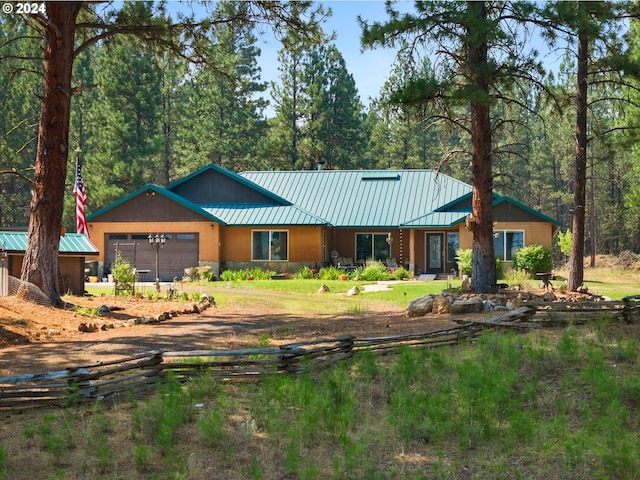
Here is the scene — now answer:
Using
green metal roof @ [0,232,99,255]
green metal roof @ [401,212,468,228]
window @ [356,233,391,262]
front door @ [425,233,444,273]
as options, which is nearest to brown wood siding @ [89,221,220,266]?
window @ [356,233,391,262]

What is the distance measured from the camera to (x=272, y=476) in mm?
5430

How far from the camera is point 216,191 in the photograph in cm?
3300

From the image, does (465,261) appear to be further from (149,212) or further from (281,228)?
(149,212)

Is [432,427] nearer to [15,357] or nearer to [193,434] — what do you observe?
[193,434]

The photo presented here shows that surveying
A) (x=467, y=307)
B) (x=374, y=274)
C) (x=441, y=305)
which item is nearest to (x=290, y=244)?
(x=374, y=274)

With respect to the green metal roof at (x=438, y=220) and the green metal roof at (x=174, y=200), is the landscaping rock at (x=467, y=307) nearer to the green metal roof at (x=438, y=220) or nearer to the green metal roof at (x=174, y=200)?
the green metal roof at (x=438, y=220)

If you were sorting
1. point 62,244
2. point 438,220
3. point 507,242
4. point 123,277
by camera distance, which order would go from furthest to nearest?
point 438,220
point 507,242
point 123,277
point 62,244

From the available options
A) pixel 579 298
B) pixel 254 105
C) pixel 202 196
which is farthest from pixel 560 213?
pixel 579 298

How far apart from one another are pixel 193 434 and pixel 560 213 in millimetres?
62002

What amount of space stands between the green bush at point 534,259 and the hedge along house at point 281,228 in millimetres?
2437

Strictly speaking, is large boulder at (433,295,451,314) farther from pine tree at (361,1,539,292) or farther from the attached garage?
the attached garage

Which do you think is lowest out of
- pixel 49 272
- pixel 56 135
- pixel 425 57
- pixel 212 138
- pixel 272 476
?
pixel 272 476

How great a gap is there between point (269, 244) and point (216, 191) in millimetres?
4134

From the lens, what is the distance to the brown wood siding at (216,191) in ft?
108
